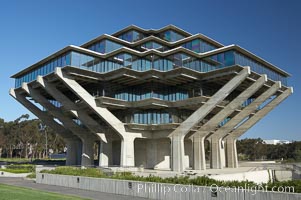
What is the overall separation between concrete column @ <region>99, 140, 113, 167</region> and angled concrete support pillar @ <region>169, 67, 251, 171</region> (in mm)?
10979

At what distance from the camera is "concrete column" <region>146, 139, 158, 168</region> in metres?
51.4

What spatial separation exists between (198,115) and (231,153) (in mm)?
17140

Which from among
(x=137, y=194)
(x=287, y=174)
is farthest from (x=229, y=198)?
(x=287, y=174)

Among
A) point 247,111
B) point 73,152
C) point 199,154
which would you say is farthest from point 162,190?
point 73,152

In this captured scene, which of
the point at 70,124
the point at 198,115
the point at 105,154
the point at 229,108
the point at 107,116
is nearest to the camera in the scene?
the point at 198,115

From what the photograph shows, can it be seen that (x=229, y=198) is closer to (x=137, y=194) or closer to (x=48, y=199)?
(x=137, y=194)

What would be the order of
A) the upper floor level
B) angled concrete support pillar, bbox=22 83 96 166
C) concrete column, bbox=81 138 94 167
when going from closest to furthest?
the upper floor level, angled concrete support pillar, bbox=22 83 96 166, concrete column, bbox=81 138 94 167

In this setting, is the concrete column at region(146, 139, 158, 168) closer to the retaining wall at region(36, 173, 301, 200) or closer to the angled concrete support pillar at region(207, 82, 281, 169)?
the angled concrete support pillar at region(207, 82, 281, 169)

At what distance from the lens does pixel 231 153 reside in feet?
181

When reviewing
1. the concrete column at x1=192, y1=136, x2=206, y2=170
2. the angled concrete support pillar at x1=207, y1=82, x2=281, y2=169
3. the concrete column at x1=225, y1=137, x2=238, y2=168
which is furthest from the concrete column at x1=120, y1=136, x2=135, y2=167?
the concrete column at x1=225, y1=137, x2=238, y2=168

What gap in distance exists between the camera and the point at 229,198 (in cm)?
1516

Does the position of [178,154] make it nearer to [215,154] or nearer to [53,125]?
[215,154]

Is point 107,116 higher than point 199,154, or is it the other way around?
point 107,116

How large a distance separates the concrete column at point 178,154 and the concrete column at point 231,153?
1593 centimetres
